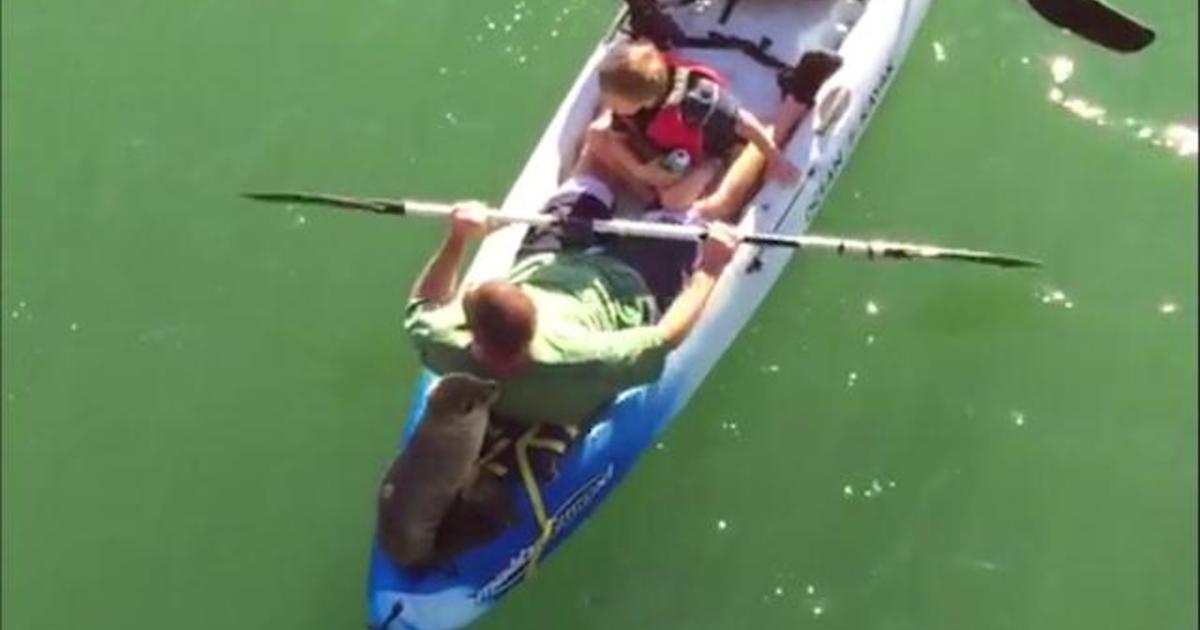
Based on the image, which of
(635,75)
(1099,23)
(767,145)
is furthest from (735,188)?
(1099,23)

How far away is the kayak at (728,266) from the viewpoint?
5543 mm

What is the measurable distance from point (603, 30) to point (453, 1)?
1.70 feet

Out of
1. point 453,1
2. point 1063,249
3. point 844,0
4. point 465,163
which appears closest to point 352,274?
point 465,163

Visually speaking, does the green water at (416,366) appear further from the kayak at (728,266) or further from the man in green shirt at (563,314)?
the man in green shirt at (563,314)

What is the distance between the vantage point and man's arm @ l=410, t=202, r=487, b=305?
5469 mm

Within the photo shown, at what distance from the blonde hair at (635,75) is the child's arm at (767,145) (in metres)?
0.45

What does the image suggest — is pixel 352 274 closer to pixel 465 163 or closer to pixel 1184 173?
pixel 465 163

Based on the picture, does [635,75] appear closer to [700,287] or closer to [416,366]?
[700,287]

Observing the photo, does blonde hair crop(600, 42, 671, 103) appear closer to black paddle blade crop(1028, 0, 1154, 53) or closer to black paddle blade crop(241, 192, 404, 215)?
black paddle blade crop(241, 192, 404, 215)

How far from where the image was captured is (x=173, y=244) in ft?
21.8

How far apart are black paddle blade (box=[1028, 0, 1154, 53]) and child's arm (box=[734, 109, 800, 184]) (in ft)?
3.93

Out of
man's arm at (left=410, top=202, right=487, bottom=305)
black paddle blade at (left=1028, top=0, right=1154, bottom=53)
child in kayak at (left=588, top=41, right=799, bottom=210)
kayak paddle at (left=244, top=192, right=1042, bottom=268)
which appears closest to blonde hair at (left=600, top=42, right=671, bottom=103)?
child in kayak at (left=588, top=41, right=799, bottom=210)

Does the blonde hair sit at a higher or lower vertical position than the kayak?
higher

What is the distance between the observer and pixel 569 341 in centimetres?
534
